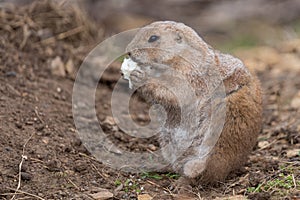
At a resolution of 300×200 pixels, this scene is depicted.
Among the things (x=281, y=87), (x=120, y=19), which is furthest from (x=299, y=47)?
(x=120, y=19)

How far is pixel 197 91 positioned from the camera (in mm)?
5020

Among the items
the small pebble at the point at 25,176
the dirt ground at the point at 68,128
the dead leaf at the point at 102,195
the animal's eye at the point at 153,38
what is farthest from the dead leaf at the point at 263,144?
the small pebble at the point at 25,176

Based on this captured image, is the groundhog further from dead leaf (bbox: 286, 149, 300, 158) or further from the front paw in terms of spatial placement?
dead leaf (bbox: 286, 149, 300, 158)

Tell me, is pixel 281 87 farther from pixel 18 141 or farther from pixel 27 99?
pixel 18 141

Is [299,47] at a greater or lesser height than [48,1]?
lesser

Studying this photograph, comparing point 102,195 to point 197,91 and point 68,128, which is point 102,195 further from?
point 68,128

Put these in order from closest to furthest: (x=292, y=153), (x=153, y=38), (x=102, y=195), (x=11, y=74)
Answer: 1. (x=102, y=195)
2. (x=153, y=38)
3. (x=292, y=153)
4. (x=11, y=74)

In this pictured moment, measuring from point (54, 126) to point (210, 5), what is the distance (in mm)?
8007

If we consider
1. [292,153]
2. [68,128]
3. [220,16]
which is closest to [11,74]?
[68,128]

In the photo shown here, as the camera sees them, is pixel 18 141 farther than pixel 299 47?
No

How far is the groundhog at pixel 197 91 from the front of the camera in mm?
4875

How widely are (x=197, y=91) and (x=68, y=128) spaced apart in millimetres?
1491

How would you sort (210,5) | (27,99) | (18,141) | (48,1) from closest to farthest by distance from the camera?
(18,141)
(27,99)
(48,1)
(210,5)

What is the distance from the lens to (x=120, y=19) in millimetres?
11500
